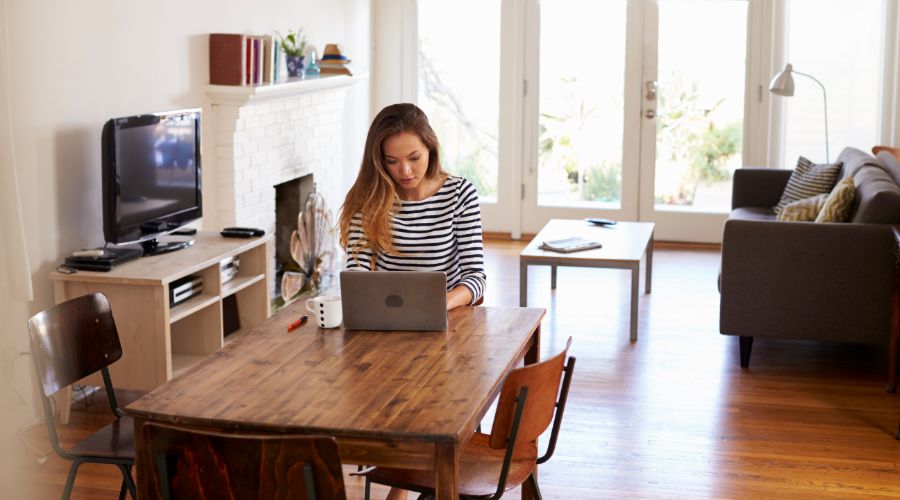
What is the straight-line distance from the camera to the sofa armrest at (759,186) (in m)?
7.02

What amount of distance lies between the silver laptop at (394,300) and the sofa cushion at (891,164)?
3.64 meters

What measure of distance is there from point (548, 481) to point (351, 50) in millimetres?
4804

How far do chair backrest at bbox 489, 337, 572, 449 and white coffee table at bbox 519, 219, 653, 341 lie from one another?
302cm

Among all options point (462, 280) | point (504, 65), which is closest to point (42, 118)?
point (462, 280)

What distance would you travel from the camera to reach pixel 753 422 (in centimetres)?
442

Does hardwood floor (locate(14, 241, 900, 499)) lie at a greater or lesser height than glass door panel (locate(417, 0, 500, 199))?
lesser

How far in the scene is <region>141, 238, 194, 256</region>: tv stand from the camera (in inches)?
181

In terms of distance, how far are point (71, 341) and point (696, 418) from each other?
8.56ft

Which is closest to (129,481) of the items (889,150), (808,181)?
(808,181)

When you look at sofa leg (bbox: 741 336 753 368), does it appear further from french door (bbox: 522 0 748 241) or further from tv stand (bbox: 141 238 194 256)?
french door (bbox: 522 0 748 241)

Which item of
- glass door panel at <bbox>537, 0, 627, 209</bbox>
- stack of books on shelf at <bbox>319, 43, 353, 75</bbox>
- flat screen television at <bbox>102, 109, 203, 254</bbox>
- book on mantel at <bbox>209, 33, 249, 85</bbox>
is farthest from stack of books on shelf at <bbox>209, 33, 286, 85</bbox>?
glass door panel at <bbox>537, 0, 627, 209</bbox>

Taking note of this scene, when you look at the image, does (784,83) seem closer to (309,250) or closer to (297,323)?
(309,250)

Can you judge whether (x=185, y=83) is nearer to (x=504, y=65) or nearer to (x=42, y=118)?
(x=42, y=118)

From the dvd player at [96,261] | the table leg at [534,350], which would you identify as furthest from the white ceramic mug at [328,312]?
the dvd player at [96,261]
